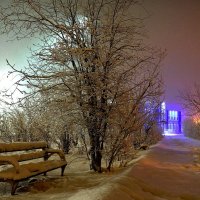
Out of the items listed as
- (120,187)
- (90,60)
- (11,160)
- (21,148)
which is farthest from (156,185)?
(90,60)

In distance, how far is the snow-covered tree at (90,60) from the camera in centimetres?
878

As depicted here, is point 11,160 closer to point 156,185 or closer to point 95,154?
point 156,185

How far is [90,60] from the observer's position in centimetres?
892

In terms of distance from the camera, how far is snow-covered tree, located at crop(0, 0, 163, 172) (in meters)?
8.78

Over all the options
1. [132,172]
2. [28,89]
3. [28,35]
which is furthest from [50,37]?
[132,172]

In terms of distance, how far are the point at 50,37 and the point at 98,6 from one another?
1.31 metres

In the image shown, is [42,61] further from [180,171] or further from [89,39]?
[180,171]

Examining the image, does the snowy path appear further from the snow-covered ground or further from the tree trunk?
the tree trunk

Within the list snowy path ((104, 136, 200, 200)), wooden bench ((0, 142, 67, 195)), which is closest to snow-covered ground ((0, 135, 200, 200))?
snowy path ((104, 136, 200, 200))

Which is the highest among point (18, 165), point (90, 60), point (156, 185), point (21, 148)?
point (90, 60)

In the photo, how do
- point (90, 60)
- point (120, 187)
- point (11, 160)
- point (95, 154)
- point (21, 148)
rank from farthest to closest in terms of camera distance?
point (95, 154) < point (90, 60) < point (21, 148) < point (11, 160) < point (120, 187)

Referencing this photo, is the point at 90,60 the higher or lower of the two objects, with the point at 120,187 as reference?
higher

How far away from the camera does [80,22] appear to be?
9.31 m

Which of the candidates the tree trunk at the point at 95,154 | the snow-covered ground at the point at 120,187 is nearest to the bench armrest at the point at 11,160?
the snow-covered ground at the point at 120,187
